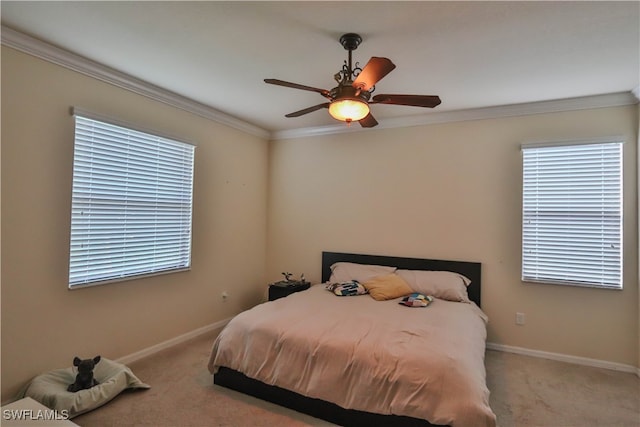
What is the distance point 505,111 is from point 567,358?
262 cm

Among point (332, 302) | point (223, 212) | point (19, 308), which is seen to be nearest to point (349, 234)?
point (332, 302)

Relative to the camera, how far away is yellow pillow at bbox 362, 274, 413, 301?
349 centimetres

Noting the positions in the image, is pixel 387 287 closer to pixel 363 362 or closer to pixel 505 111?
pixel 363 362

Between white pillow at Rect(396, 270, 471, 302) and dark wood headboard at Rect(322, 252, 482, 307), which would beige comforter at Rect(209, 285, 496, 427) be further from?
dark wood headboard at Rect(322, 252, 482, 307)

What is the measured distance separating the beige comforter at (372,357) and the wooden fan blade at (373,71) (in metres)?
1.73

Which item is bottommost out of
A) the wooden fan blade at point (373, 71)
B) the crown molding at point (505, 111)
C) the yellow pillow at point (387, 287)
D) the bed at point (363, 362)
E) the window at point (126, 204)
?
the bed at point (363, 362)

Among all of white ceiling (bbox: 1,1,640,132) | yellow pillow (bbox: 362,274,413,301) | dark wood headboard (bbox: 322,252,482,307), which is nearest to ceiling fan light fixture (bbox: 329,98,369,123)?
white ceiling (bbox: 1,1,640,132)

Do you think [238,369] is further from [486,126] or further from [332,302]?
[486,126]

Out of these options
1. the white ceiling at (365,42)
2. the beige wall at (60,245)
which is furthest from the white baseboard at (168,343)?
the white ceiling at (365,42)

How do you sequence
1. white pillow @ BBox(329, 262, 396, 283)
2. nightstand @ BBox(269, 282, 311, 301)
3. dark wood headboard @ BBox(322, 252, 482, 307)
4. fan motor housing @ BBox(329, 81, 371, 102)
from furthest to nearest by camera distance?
nightstand @ BBox(269, 282, 311, 301)
white pillow @ BBox(329, 262, 396, 283)
dark wood headboard @ BBox(322, 252, 482, 307)
fan motor housing @ BBox(329, 81, 371, 102)

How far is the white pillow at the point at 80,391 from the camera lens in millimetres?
2264

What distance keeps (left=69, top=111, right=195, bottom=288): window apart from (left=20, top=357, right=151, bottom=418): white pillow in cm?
68

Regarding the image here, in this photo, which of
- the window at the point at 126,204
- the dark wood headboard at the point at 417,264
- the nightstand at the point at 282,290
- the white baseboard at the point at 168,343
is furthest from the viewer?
the nightstand at the point at 282,290

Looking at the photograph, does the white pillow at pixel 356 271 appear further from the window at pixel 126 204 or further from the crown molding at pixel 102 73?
the crown molding at pixel 102 73
